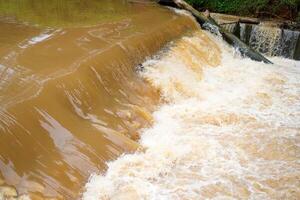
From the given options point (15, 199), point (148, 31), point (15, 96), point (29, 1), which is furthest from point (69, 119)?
point (29, 1)

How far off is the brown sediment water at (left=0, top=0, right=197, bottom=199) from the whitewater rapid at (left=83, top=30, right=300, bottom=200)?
0.77ft

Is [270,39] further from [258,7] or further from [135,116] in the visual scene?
[135,116]

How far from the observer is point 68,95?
16.6 ft

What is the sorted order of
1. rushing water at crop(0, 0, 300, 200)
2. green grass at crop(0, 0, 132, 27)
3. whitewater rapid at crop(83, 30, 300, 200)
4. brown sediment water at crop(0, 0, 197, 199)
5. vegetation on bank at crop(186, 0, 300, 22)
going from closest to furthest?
brown sediment water at crop(0, 0, 197, 199)
rushing water at crop(0, 0, 300, 200)
whitewater rapid at crop(83, 30, 300, 200)
green grass at crop(0, 0, 132, 27)
vegetation on bank at crop(186, 0, 300, 22)

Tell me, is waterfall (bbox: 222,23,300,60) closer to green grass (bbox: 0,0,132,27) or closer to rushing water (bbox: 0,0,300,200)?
rushing water (bbox: 0,0,300,200)

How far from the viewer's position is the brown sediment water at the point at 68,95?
4016mm

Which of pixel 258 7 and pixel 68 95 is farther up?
pixel 258 7

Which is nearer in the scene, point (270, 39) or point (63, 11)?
point (63, 11)

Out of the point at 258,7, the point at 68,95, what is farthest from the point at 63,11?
the point at 258,7

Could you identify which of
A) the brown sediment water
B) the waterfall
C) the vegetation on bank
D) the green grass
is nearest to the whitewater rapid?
the brown sediment water

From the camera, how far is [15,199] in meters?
3.57

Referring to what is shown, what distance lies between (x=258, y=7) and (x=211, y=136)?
7.48 meters

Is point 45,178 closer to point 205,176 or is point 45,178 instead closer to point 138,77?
point 205,176

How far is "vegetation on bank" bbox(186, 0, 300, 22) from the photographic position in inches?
456
